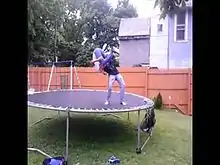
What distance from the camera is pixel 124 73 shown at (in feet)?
14.8

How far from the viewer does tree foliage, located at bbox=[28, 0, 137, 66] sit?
15.1 feet

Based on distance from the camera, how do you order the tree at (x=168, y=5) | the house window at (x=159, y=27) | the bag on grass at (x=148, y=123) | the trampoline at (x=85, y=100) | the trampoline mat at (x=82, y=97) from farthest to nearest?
the house window at (x=159, y=27)
the trampoline mat at (x=82, y=97)
the bag on grass at (x=148, y=123)
the trampoline at (x=85, y=100)
the tree at (x=168, y=5)

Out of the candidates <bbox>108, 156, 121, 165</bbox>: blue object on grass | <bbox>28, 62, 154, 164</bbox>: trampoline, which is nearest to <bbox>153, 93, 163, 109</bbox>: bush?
<bbox>28, 62, 154, 164</bbox>: trampoline

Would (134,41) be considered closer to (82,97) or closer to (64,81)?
(64,81)

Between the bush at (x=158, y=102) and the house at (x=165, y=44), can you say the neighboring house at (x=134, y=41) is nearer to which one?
the house at (x=165, y=44)

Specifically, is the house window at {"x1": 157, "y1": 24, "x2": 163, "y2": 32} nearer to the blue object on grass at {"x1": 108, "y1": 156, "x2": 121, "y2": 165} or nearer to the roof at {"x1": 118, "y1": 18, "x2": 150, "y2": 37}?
the roof at {"x1": 118, "y1": 18, "x2": 150, "y2": 37}

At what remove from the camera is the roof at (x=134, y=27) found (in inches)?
209

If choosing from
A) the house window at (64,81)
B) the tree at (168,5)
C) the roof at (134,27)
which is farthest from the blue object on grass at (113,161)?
the roof at (134,27)

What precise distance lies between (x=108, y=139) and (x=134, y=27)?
9.19 ft

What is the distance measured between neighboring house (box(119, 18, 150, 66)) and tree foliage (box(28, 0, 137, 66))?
14 centimetres

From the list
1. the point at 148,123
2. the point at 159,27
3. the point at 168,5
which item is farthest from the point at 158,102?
the point at 168,5

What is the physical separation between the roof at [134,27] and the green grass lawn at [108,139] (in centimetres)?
183

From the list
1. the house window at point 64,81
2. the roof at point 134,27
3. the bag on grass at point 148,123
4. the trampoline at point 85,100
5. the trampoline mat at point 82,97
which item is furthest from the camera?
the roof at point 134,27
